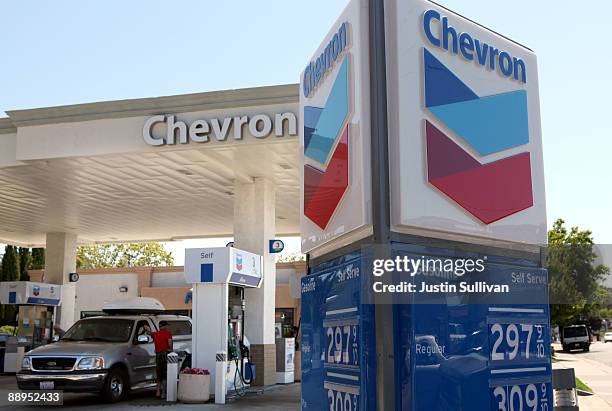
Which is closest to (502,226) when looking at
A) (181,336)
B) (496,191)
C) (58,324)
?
(496,191)

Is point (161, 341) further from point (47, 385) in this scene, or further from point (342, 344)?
point (342, 344)

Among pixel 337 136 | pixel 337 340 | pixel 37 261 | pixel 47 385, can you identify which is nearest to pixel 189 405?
pixel 47 385

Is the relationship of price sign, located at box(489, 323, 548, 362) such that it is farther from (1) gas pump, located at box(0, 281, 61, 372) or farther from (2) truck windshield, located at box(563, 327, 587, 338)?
(2) truck windshield, located at box(563, 327, 587, 338)

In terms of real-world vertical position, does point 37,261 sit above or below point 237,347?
above

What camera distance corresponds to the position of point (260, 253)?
17.8 meters

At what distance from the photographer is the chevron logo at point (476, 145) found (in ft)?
9.98

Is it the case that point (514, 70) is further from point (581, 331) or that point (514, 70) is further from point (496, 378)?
point (581, 331)

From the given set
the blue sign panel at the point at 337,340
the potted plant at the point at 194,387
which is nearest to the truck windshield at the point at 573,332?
the potted plant at the point at 194,387

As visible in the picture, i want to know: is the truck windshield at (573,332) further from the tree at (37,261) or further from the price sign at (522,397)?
the price sign at (522,397)

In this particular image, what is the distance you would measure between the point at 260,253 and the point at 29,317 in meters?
11.4

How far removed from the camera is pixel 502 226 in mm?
3215

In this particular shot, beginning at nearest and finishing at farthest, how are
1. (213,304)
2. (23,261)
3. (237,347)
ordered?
(213,304) → (237,347) → (23,261)

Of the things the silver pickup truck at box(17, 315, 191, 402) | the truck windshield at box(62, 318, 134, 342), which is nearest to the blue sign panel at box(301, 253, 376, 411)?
the silver pickup truck at box(17, 315, 191, 402)

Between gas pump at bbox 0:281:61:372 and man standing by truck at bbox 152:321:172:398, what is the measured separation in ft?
33.3
